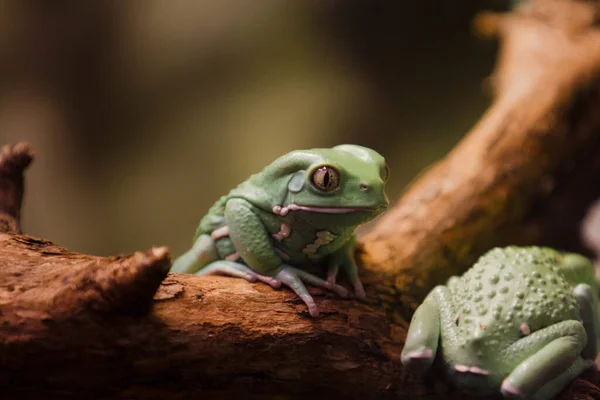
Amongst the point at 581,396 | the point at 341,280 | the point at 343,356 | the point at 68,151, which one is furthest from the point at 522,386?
the point at 68,151

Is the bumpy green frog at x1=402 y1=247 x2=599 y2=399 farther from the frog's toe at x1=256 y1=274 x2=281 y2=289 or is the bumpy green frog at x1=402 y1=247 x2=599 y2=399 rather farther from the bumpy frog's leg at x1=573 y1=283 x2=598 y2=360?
the frog's toe at x1=256 y1=274 x2=281 y2=289

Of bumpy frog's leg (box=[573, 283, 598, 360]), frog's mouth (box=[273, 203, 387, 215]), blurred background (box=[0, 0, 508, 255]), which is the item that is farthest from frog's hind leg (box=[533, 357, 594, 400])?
blurred background (box=[0, 0, 508, 255])

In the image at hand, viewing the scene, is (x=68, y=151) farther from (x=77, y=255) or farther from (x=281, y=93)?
(x=77, y=255)

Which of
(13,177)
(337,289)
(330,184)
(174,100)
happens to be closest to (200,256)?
(337,289)

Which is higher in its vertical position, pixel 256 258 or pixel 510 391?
pixel 256 258

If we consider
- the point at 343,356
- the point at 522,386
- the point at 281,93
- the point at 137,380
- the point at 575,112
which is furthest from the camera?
the point at 281,93

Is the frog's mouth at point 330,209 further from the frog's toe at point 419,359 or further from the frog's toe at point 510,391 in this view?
the frog's toe at point 510,391

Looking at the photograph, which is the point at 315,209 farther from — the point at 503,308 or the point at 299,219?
the point at 503,308
